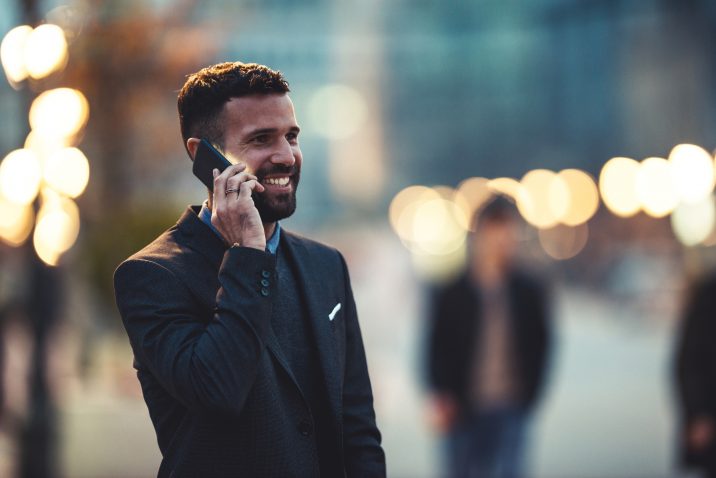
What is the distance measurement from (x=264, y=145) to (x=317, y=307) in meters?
0.45

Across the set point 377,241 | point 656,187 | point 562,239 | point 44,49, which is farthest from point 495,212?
point 377,241

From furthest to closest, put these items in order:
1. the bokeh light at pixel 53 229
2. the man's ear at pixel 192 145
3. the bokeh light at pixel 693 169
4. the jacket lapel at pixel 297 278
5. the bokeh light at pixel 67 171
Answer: the bokeh light at pixel 693 169
the bokeh light at pixel 67 171
the bokeh light at pixel 53 229
the man's ear at pixel 192 145
the jacket lapel at pixel 297 278

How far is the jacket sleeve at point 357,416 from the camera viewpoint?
2.80 m

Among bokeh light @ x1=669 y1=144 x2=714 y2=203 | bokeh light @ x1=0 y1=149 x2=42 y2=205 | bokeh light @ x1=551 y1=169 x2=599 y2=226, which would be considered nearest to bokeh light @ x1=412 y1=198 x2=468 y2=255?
bokeh light @ x1=551 y1=169 x2=599 y2=226

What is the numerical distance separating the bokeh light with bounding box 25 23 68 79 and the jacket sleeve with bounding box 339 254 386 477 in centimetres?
471

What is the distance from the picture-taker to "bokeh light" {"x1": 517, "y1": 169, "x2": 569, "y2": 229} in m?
34.8

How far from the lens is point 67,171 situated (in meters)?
10.4

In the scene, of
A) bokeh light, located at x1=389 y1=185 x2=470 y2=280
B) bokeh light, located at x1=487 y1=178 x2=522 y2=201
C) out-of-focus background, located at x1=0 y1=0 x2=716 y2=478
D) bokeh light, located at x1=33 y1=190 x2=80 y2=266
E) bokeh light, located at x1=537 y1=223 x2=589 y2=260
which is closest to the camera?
bokeh light, located at x1=487 y1=178 x2=522 y2=201

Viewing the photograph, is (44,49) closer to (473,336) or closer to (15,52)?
(15,52)

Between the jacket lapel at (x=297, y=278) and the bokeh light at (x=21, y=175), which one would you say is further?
the bokeh light at (x=21, y=175)

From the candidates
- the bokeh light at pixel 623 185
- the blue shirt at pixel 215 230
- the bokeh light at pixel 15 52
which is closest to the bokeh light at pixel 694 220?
the bokeh light at pixel 623 185

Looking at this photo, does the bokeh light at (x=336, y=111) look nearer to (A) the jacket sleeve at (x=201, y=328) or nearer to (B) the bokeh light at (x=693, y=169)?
(B) the bokeh light at (x=693, y=169)

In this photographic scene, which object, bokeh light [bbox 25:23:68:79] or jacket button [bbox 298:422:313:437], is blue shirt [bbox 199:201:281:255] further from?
bokeh light [bbox 25:23:68:79]

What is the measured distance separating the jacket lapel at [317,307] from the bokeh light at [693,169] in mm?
9329
